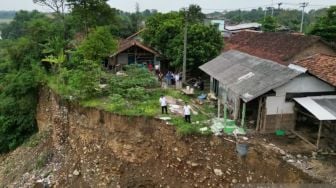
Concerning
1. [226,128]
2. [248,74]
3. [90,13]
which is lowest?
[226,128]

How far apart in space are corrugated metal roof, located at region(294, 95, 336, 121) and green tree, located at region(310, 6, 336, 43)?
1376 centimetres

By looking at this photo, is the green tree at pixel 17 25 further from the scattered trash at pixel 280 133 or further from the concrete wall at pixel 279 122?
the scattered trash at pixel 280 133

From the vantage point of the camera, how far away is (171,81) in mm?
22156

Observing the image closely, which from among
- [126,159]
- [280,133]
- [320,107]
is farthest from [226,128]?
[126,159]

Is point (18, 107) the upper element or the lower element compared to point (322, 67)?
lower

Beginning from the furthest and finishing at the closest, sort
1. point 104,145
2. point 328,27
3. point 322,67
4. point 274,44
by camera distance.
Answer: point 328,27
point 274,44
point 104,145
point 322,67

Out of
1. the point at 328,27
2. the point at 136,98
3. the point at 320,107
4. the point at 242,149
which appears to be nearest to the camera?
the point at 242,149

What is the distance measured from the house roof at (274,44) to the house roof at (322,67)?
568 cm

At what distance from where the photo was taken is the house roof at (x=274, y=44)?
2162 cm

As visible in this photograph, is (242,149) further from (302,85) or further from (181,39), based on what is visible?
(181,39)

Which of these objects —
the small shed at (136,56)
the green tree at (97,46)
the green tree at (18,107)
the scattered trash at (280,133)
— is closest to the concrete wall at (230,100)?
the scattered trash at (280,133)

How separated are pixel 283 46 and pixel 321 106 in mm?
11445

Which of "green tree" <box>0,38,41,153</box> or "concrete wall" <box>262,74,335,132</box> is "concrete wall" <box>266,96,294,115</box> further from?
"green tree" <box>0,38,41,153</box>

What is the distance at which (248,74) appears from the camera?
15.8 m
